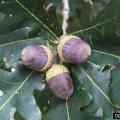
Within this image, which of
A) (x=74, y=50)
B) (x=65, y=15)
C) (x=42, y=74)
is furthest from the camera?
(x=65, y=15)

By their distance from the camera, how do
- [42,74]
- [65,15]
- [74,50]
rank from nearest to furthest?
[74,50] < [42,74] < [65,15]

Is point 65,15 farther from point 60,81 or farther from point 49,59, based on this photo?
point 60,81

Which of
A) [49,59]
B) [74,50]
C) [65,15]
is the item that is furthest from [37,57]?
[65,15]

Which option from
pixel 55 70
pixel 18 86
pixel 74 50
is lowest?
pixel 18 86

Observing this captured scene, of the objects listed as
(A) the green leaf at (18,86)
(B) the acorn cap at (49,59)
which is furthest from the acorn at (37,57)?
(A) the green leaf at (18,86)

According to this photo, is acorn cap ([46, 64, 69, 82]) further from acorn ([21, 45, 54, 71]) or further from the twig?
the twig

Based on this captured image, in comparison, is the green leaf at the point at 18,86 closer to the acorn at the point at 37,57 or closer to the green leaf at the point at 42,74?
the green leaf at the point at 42,74
